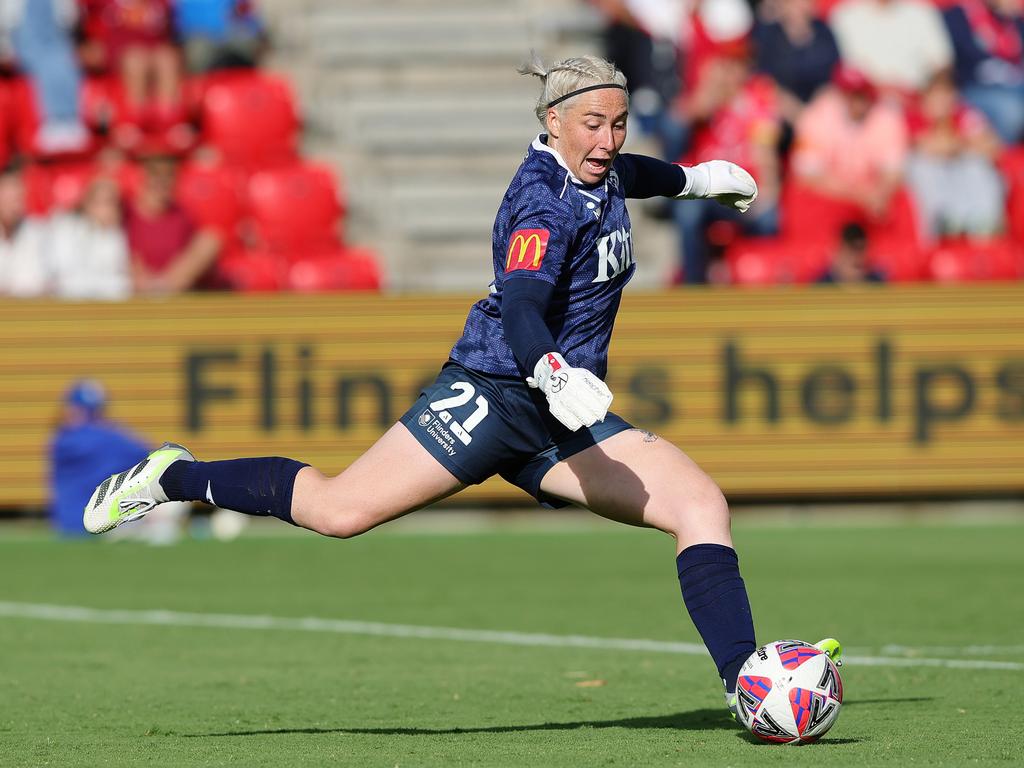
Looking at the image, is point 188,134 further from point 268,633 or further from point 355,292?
point 268,633

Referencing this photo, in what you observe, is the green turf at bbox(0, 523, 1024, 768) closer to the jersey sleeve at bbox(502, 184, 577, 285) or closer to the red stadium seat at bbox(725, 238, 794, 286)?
the jersey sleeve at bbox(502, 184, 577, 285)

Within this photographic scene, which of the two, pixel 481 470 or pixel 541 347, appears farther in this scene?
pixel 481 470

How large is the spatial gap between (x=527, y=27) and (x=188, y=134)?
3.74m

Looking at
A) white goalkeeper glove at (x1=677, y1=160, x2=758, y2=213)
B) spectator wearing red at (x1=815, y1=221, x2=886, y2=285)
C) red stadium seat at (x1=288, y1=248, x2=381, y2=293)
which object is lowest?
red stadium seat at (x1=288, y1=248, x2=381, y2=293)

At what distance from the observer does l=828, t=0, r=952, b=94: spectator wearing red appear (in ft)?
61.3

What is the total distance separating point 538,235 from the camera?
18.8ft

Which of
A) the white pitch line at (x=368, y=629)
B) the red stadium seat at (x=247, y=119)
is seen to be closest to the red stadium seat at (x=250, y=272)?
the red stadium seat at (x=247, y=119)

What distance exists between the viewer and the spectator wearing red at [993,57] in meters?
18.7

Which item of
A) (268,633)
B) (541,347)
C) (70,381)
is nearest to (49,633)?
(268,633)

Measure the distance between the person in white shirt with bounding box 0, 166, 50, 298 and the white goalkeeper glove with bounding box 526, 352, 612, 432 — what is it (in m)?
10.7

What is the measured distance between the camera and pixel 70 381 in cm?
1485

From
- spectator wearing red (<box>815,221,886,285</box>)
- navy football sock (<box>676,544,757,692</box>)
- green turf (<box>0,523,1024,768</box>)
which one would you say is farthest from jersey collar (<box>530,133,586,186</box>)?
spectator wearing red (<box>815,221,886,285</box>)

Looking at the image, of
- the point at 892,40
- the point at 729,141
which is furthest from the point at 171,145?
the point at 892,40

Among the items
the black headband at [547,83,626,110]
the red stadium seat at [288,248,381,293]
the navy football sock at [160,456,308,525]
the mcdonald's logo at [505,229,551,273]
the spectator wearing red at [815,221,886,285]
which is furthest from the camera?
the red stadium seat at [288,248,381,293]
